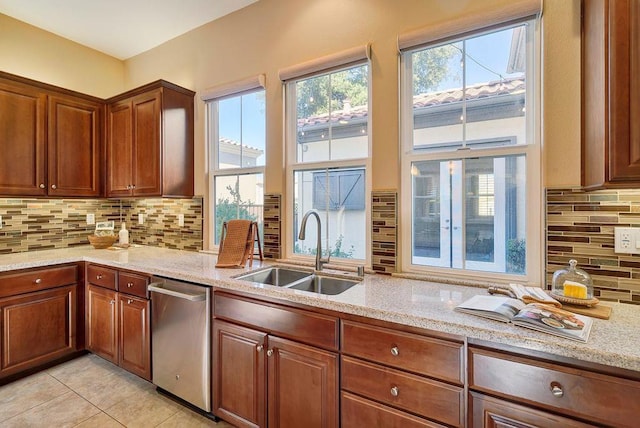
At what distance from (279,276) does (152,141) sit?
166 centimetres

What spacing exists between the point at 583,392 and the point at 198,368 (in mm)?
1832

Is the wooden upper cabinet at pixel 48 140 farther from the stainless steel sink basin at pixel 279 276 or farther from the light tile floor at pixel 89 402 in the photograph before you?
the stainless steel sink basin at pixel 279 276

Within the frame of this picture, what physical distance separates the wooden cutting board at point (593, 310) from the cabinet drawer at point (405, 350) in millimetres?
551

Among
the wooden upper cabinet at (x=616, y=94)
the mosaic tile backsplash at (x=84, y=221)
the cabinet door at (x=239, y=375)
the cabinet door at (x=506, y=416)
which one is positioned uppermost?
the wooden upper cabinet at (x=616, y=94)

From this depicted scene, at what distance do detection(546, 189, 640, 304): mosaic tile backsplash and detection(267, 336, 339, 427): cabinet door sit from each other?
1190mm

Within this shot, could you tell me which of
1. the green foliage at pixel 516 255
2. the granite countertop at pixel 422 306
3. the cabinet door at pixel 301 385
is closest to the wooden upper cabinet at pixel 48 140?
the granite countertop at pixel 422 306

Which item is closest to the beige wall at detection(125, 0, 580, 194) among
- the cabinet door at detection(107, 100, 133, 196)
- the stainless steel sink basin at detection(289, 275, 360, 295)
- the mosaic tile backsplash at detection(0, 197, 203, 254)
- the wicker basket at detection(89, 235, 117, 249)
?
the mosaic tile backsplash at detection(0, 197, 203, 254)

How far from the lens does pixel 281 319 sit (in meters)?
1.55

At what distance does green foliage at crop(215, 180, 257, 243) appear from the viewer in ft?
8.62

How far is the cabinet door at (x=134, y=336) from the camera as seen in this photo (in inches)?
83.4

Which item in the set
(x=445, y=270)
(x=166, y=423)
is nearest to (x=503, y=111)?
(x=445, y=270)

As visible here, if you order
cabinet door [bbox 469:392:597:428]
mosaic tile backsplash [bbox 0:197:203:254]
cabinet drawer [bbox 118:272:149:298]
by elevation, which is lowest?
cabinet door [bbox 469:392:597:428]

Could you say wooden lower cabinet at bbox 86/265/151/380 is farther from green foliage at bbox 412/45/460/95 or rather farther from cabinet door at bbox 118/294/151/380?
green foliage at bbox 412/45/460/95

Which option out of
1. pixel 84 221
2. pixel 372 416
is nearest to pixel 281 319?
pixel 372 416
